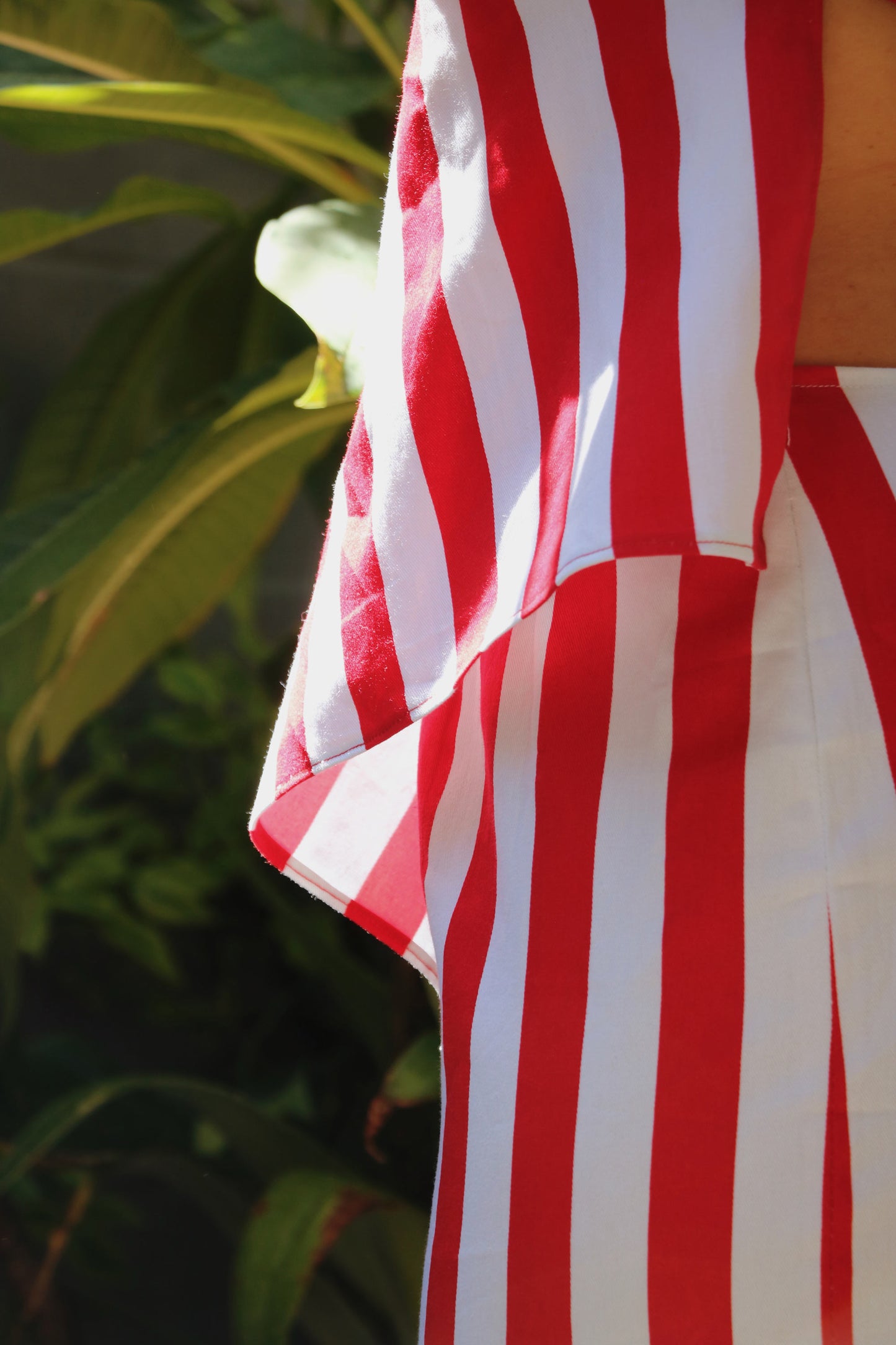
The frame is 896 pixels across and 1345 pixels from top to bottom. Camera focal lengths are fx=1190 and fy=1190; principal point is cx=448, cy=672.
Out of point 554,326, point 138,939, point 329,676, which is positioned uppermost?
point 554,326

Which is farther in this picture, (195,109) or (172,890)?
(172,890)

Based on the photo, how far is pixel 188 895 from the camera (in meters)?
1.45

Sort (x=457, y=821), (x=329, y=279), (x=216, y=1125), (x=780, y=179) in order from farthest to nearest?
(x=216, y=1125)
(x=329, y=279)
(x=457, y=821)
(x=780, y=179)

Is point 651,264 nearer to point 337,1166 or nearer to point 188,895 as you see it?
point 337,1166

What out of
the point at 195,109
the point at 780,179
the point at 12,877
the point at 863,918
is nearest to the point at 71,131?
the point at 195,109

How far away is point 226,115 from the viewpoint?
2.70ft

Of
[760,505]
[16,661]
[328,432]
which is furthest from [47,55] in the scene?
[760,505]

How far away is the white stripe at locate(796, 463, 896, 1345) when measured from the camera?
15.2 inches

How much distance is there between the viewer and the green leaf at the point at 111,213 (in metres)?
0.85

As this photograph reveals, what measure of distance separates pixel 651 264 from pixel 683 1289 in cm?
34

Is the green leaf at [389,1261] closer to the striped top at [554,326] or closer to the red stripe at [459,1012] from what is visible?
the red stripe at [459,1012]

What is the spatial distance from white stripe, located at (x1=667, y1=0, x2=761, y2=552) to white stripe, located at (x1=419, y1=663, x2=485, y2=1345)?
0.14 meters

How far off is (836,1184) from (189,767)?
131 cm

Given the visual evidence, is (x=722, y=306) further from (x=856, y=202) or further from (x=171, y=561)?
(x=171, y=561)
